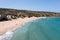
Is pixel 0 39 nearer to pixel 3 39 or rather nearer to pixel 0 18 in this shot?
pixel 3 39

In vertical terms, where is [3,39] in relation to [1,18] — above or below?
above

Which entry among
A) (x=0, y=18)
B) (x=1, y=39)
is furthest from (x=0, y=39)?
(x=0, y=18)

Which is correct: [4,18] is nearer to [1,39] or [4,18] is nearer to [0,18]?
[0,18]

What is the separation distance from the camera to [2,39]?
645 inches

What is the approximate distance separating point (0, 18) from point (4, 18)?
2.69 m

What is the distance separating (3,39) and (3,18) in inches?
1170

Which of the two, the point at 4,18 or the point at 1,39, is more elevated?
the point at 1,39

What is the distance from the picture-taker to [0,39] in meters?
16.3

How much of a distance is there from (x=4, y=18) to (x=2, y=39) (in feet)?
99.8

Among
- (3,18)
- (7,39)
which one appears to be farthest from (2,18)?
(7,39)

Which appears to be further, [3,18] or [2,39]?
[3,18]

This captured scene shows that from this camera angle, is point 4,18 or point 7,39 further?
point 4,18

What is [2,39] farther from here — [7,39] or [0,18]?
[0,18]

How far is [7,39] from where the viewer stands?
16.7m
